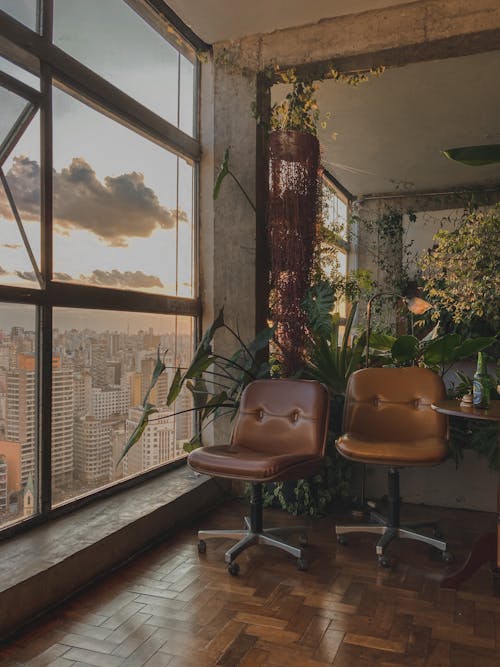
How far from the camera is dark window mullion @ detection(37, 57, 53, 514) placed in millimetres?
2926

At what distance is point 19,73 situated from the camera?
110 inches

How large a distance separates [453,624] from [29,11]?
11.0 feet

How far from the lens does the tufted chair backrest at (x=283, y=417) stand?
10.6 feet

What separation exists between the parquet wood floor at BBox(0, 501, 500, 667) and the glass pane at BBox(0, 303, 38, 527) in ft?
1.79

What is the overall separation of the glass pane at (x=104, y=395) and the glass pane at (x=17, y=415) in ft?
0.51

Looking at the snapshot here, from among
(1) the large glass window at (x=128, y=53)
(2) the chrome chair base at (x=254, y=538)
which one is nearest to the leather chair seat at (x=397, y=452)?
(2) the chrome chair base at (x=254, y=538)

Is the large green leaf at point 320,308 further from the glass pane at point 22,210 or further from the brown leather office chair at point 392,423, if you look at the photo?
the glass pane at point 22,210

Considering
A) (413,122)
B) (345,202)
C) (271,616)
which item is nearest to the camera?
(271,616)

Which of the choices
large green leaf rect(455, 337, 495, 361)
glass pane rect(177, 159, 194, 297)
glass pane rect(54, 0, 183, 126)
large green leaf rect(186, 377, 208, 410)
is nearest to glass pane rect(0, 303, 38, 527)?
large green leaf rect(186, 377, 208, 410)

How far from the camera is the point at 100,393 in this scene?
3387 millimetres

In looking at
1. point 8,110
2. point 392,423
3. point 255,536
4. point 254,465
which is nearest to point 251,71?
point 8,110

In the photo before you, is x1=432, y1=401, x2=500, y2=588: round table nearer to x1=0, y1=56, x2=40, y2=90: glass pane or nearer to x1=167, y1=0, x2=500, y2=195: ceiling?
x1=0, y1=56, x2=40, y2=90: glass pane

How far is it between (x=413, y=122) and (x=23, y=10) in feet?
16.8

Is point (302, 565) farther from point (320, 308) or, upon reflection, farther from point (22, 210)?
point (22, 210)
